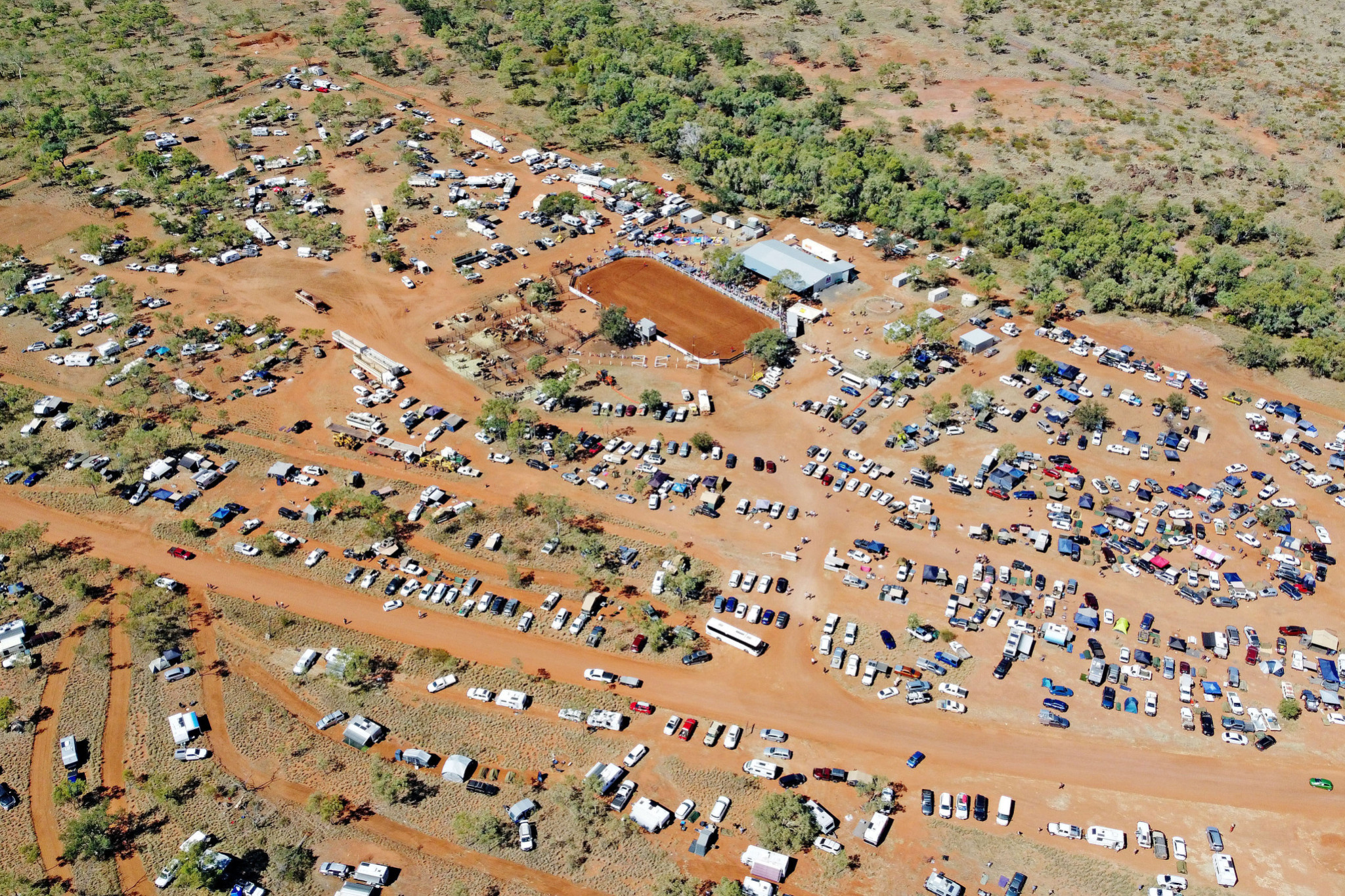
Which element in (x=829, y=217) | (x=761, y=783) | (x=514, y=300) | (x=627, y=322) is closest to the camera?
(x=761, y=783)

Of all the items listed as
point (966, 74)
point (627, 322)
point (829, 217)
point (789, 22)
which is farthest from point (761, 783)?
point (789, 22)

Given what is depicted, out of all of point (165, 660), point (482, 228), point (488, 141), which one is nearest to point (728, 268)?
point (482, 228)

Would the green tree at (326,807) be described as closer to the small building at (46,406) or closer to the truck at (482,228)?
the small building at (46,406)

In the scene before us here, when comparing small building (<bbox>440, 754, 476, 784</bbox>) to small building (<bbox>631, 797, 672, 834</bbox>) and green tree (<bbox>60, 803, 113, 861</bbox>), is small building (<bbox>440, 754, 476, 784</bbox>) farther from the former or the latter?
green tree (<bbox>60, 803, 113, 861</bbox>)

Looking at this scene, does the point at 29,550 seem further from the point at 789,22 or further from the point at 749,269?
the point at 789,22

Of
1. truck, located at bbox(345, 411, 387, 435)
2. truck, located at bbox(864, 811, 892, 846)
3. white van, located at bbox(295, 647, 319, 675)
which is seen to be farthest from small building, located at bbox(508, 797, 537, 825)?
truck, located at bbox(345, 411, 387, 435)

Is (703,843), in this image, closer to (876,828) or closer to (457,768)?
(876,828)

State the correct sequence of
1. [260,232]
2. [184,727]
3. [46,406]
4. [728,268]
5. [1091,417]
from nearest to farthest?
[184,727]
[1091,417]
[46,406]
[728,268]
[260,232]
